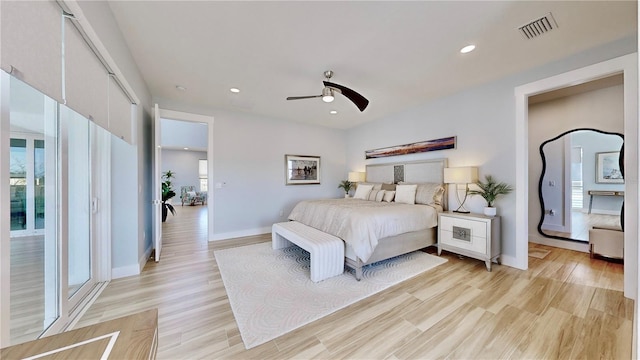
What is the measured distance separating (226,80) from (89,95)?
1829mm

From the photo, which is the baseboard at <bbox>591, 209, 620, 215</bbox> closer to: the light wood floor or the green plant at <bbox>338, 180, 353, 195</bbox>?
the light wood floor

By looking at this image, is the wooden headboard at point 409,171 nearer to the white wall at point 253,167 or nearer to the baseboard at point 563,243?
the white wall at point 253,167

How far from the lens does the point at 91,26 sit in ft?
5.03

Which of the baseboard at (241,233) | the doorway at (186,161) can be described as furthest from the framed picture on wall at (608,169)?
the doorway at (186,161)

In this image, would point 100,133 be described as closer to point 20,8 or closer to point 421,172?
point 20,8

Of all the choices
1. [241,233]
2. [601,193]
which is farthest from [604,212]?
[241,233]

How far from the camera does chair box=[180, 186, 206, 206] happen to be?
9789 mm

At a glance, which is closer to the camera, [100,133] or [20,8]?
[20,8]

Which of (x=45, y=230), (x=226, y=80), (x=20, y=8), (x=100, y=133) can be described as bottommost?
(x=45, y=230)

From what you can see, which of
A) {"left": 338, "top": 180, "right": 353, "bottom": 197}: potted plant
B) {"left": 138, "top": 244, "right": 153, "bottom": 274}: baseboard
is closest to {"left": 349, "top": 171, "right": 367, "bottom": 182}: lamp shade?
{"left": 338, "top": 180, "right": 353, "bottom": 197}: potted plant

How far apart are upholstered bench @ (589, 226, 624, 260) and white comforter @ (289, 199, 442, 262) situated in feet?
6.63

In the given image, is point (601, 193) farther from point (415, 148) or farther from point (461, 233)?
point (415, 148)

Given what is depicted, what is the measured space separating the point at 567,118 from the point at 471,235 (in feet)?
8.90

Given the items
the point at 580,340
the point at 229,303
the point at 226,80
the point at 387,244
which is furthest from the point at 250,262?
the point at 580,340
